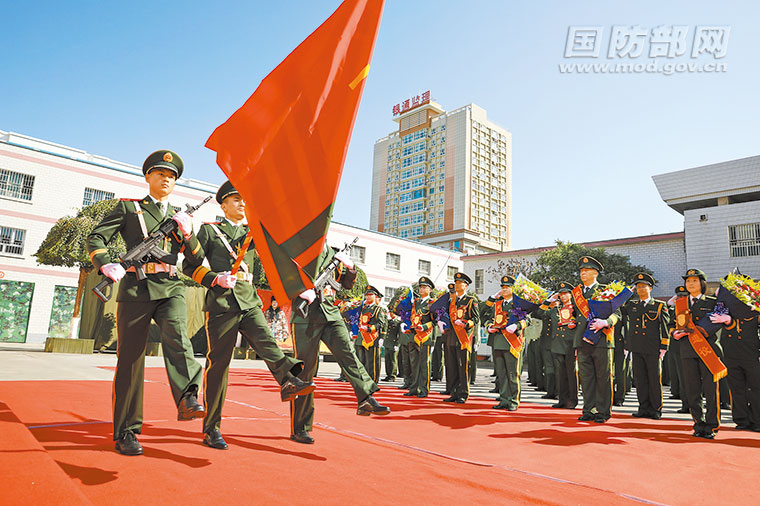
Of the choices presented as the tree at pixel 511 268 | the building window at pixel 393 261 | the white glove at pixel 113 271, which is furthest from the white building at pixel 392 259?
the white glove at pixel 113 271

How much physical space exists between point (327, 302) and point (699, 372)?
15.8 ft

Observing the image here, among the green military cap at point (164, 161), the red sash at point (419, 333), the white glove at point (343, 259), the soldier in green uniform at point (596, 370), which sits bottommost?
the soldier in green uniform at point (596, 370)

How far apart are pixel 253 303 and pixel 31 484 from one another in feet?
6.85

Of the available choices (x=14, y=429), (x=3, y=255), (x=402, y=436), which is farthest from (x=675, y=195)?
(x=3, y=255)

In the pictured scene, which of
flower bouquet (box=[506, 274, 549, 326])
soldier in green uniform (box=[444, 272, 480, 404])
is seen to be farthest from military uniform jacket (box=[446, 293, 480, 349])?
flower bouquet (box=[506, 274, 549, 326])

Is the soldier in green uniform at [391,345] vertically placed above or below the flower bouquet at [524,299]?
below

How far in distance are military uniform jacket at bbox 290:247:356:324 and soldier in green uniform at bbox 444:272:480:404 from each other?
394 centimetres

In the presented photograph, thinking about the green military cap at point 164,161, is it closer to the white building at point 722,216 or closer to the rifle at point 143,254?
the rifle at point 143,254

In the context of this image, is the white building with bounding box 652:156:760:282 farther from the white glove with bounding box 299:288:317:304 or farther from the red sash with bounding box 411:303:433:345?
the white glove with bounding box 299:288:317:304

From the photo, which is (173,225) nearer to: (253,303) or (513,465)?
(253,303)

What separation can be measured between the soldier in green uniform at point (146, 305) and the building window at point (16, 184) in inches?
1015

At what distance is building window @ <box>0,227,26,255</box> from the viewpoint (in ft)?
78.7

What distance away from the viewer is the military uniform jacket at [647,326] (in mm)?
8023

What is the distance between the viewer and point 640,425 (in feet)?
21.2
